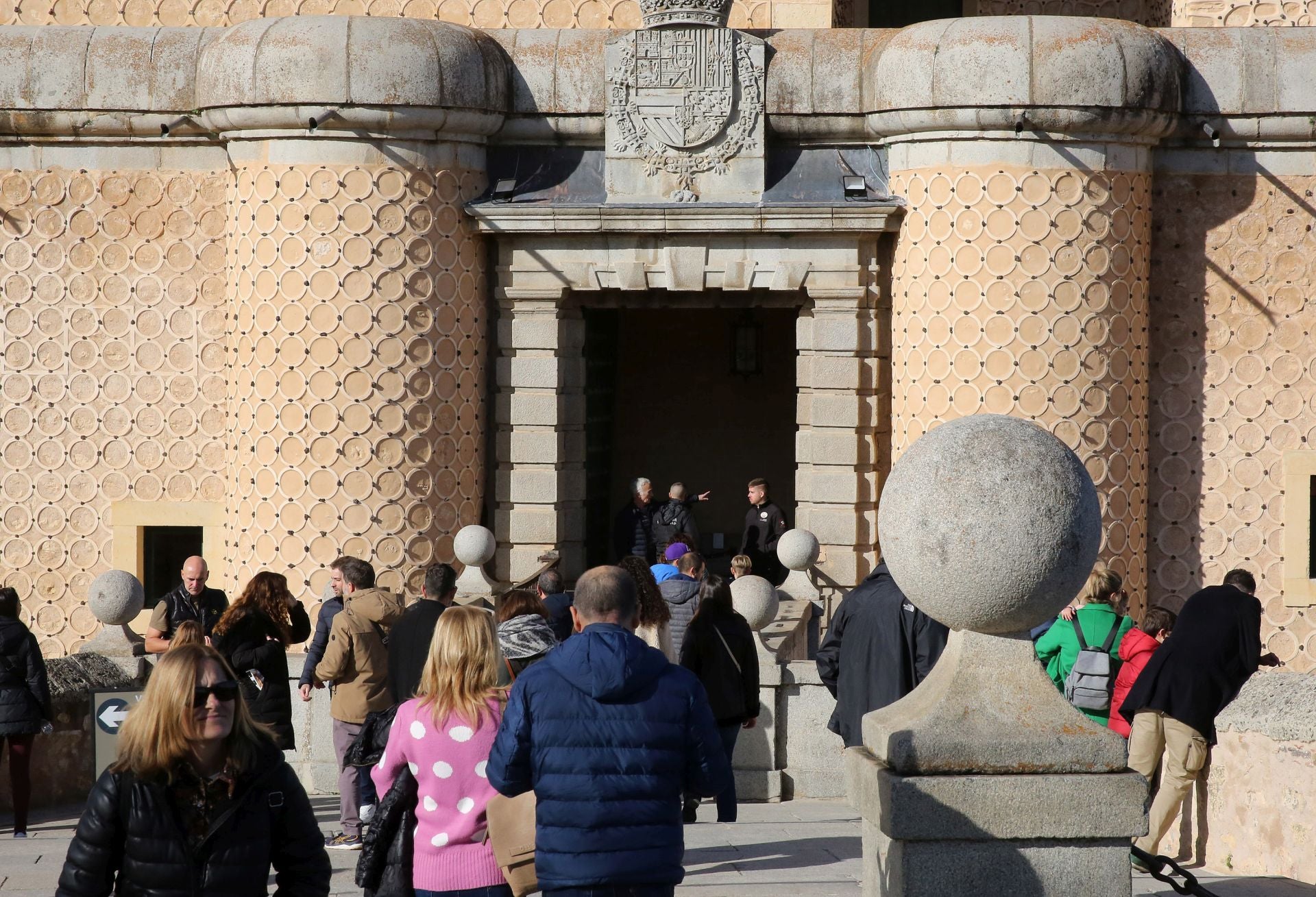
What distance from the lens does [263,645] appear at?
29.1 feet

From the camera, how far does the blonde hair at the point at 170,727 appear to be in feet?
13.9

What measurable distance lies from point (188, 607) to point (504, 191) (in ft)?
15.6

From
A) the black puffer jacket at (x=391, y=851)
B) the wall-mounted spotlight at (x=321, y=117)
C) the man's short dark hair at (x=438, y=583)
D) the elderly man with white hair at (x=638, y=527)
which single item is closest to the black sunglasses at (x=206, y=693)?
the black puffer jacket at (x=391, y=851)

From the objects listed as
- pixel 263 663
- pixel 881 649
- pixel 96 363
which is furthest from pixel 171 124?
pixel 881 649

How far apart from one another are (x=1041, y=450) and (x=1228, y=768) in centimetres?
358

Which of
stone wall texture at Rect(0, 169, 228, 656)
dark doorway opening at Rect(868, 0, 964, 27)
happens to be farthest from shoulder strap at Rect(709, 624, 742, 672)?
dark doorway opening at Rect(868, 0, 964, 27)

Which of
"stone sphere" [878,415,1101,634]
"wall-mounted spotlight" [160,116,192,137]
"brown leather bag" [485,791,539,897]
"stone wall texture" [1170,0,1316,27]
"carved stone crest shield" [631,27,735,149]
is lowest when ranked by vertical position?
"brown leather bag" [485,791,539,897]

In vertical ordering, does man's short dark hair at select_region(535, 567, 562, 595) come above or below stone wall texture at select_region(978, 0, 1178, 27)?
below

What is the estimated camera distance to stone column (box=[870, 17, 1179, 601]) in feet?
42.2

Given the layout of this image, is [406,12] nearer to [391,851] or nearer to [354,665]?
[354,665]

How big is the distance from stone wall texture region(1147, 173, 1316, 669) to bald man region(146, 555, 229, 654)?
23.1 ft

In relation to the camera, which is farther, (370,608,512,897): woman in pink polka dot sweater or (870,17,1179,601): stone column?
(870,17,1179,601): stone column

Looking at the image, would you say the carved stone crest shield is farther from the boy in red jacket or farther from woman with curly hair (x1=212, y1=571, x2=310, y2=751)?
the boy in red jacket

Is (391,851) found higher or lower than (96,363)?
lower
